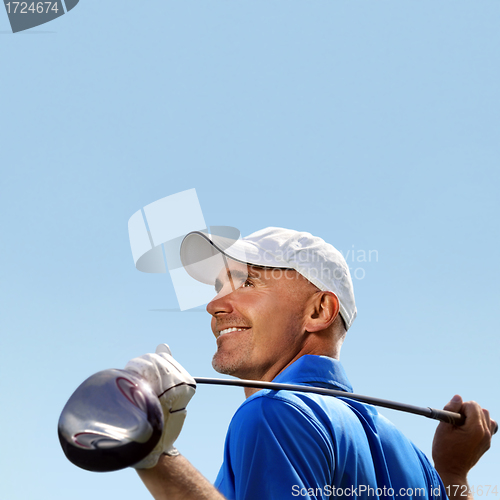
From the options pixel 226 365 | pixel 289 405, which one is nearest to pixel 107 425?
pixel 289 405

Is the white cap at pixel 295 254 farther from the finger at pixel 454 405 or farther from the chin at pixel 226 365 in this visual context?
the finger at pixel 454 405

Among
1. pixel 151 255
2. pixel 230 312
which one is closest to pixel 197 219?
pixel 151 255

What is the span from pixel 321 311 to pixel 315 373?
19.2 inches

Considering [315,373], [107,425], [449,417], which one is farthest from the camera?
[449,417]

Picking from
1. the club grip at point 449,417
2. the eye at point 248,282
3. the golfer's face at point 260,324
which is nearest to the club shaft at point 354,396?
the club grip at point 449,417

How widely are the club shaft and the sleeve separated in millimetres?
68

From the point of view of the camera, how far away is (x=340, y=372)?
2.94 metres

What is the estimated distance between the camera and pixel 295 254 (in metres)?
3.28

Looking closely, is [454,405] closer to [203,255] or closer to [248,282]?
[248,282]

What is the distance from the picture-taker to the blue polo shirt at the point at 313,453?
1.99m

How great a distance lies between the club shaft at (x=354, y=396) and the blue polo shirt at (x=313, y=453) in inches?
1.3

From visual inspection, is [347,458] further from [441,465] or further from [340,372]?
[441,465]

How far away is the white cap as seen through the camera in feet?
10.7

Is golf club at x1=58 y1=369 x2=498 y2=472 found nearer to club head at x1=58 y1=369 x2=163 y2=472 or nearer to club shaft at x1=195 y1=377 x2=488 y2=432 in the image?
club head at x1=58 y1=369 x2=163 y2=472
